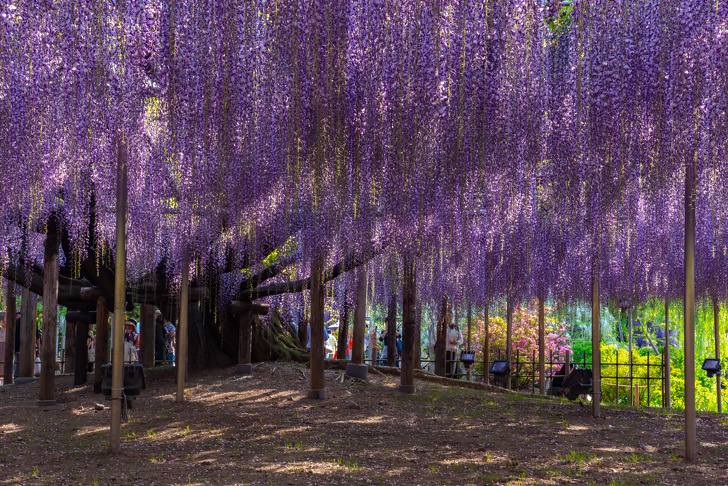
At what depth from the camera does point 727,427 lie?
26.1ft

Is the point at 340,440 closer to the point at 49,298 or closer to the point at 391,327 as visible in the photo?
the point at 49,298

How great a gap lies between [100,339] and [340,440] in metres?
4.34

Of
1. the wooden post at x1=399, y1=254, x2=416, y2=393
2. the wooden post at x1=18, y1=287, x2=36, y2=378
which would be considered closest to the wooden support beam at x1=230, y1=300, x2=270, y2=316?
the wooden post at x1=399, y1=254, x2=416, y2=393

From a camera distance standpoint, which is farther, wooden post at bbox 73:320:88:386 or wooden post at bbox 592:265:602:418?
wooden post at bbox 73:320:88:386

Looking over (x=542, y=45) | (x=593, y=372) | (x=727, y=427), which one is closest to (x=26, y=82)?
(x=542, y=45)

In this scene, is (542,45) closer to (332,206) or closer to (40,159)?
(332,206)

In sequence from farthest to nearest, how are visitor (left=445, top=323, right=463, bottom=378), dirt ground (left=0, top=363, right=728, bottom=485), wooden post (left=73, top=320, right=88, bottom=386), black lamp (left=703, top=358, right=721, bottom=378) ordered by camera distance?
visitor (left=445, top=323, right=463, bottom=378)
black lamp (left=703, top=358, right=721, bottom=378)
wooden post (left=73, top=320, right=88, bottom=386)
dirt ground (left=0, top=363, right=728, bottom=485)

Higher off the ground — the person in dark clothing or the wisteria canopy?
the wisteria canopy

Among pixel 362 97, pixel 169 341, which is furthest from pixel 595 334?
pixel 169 341

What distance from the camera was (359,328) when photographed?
34.1ft

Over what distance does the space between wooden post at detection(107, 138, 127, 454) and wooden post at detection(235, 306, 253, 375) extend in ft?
16.1

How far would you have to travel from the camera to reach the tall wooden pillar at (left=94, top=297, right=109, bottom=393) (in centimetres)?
922

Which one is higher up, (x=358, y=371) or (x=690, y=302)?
(x=690, y=302)

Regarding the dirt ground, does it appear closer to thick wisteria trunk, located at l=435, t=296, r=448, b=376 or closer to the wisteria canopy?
the wisteria canopy
